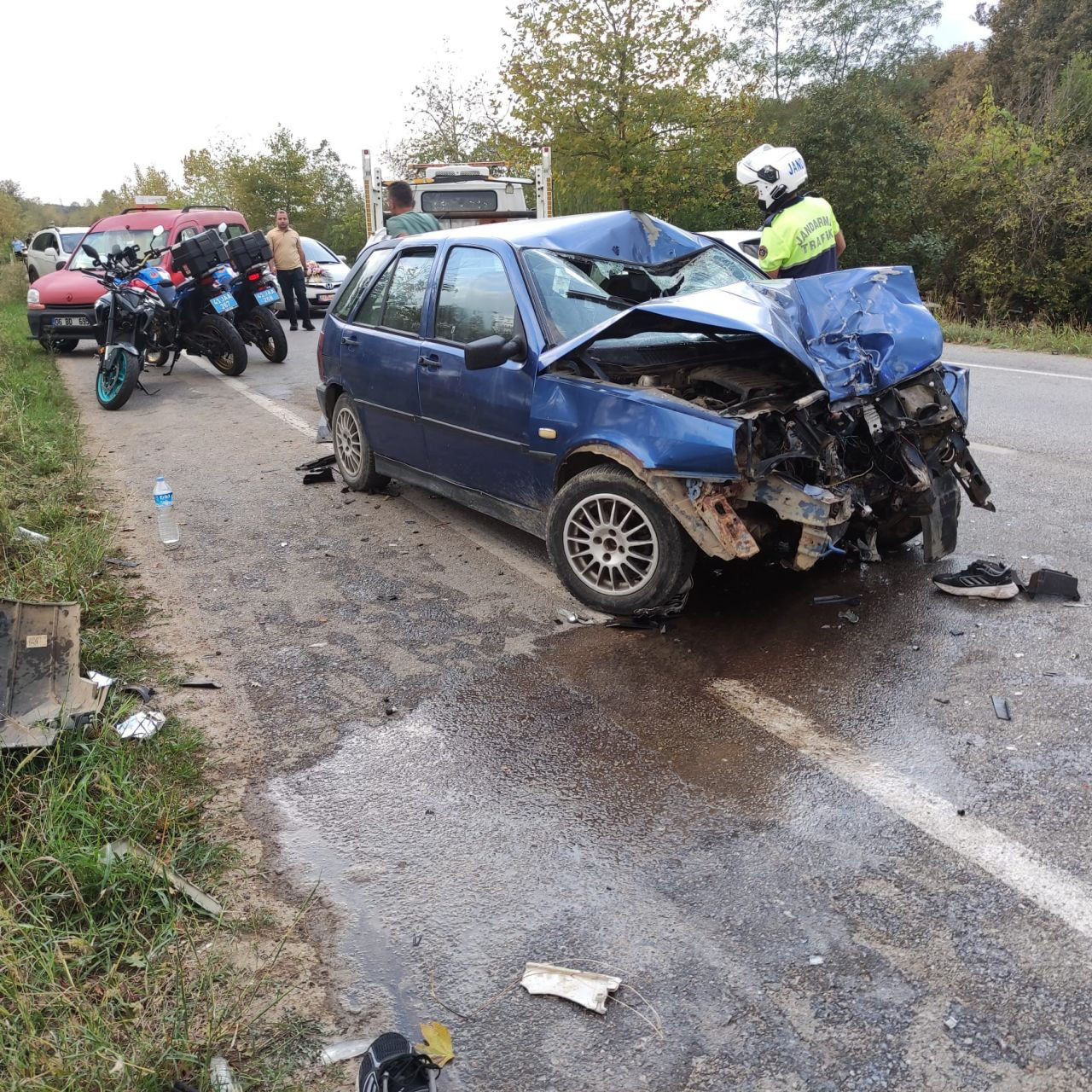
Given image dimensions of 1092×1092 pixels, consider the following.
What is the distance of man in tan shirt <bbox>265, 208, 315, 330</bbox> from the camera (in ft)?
47.9

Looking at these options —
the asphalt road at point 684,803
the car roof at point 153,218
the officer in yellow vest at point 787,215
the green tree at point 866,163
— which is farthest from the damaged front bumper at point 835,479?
the green tree at point 866,163

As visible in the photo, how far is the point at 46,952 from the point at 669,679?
2.45 meters

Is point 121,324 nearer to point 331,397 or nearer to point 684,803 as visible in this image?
point 331,397

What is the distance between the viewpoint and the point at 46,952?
2408 millimetres

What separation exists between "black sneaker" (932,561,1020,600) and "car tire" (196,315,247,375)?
9.65 metres

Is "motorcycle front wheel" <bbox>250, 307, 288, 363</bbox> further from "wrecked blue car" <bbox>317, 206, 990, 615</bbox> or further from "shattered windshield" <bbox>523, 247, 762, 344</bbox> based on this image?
"shattered windshield" <bbox>523, 247, 762, 344</bbox>

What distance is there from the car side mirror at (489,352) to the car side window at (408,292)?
3.75ft

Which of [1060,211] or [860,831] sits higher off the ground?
[1060,211]

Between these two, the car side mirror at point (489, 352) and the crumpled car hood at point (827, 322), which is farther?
the car side mirror at point (489, 352)

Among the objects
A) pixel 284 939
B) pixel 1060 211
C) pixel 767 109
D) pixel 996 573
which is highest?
pixel 767 109

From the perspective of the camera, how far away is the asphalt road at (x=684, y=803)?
2.23 metres

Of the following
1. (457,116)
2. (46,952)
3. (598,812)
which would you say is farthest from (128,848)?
(457,116)

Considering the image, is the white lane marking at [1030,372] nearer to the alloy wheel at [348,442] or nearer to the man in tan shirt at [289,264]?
the alloy wheel at [348,442]

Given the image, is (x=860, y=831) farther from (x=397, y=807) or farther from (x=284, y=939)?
(x=284, y=939)
